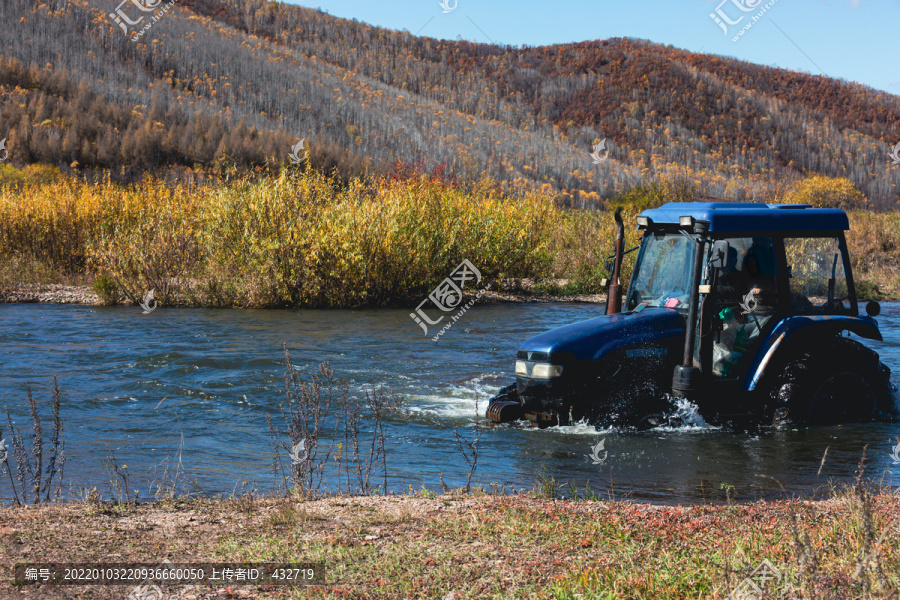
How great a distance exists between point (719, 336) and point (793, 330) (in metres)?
0.67

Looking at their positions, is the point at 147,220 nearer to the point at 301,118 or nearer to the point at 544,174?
the point at 301,118

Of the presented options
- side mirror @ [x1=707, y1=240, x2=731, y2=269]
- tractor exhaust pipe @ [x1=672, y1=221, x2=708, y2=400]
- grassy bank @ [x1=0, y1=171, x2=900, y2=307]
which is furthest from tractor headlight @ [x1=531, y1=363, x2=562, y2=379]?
grassy bank @ [x1=0, y1=171, x2=900, y2=307]

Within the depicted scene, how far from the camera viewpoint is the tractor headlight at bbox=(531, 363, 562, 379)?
26.0ft

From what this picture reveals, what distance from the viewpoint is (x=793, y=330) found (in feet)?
27.2

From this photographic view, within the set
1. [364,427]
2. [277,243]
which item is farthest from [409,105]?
[364,427]

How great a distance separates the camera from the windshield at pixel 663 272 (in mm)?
8297

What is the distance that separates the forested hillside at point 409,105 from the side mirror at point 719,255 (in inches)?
893

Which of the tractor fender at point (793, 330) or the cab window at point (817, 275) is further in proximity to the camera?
the cab window at point (817, 275)

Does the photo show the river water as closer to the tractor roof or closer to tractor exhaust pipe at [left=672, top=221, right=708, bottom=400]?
tractor exhaust pipe at [left=672, top=221, right=708, bottom=400]

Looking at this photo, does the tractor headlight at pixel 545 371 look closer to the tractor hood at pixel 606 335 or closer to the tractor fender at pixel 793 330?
the tractor hood at pixel 606 335

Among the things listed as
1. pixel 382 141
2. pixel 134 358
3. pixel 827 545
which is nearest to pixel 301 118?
pixel 382 141

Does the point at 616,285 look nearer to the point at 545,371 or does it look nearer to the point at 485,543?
the point at 545,371

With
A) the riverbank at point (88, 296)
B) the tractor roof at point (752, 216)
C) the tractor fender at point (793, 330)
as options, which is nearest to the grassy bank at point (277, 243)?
the riverbank at point (88, 296)

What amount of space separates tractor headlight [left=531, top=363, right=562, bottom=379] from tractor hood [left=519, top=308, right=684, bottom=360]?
100mm
